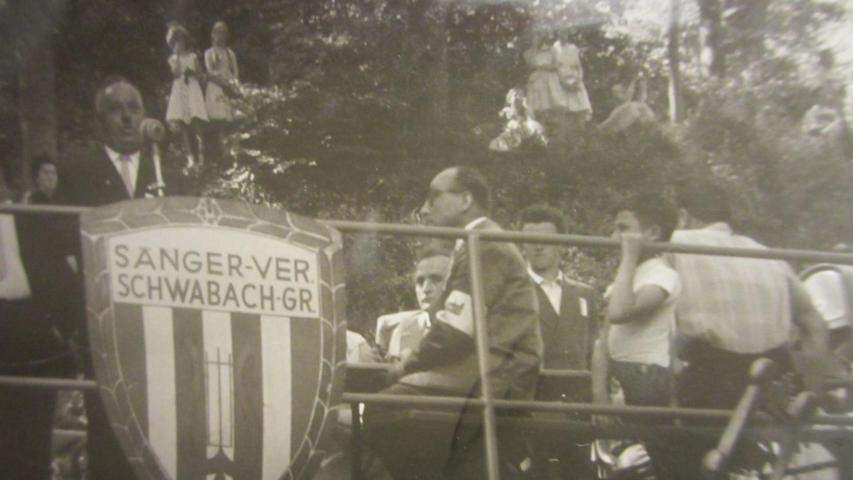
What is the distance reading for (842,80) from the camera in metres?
3.22

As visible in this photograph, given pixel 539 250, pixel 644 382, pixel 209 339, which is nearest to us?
pixel 209 339

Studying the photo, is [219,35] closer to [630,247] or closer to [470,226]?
[470,226]

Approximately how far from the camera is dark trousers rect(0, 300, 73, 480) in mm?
2744

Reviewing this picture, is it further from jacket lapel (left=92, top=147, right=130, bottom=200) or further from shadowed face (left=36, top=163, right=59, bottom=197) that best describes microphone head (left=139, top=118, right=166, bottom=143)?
shadowed face (left=36, top=163, right=59, bottom=197)

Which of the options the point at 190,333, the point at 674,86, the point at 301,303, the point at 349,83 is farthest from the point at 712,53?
the point at 190,333

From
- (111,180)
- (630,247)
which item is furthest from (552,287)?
(111,180)

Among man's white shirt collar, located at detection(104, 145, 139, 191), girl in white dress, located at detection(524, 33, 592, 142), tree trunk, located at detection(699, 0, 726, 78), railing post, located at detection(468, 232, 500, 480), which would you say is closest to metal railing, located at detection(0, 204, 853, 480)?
railing post, located at detection(468, 232, 500, 480)

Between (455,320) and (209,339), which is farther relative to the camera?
(455,320)

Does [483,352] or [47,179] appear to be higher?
[47,179]

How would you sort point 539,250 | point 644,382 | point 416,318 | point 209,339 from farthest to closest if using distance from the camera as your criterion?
point 644,382 < point 539,250 < point 416,318 < point 209,339

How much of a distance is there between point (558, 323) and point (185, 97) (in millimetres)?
986

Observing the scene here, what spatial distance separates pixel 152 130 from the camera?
9.24ft

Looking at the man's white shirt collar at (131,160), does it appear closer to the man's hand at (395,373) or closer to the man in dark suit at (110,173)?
the man in dark suit at (110,173)

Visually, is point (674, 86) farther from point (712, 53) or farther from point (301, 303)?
point (301, 303)
